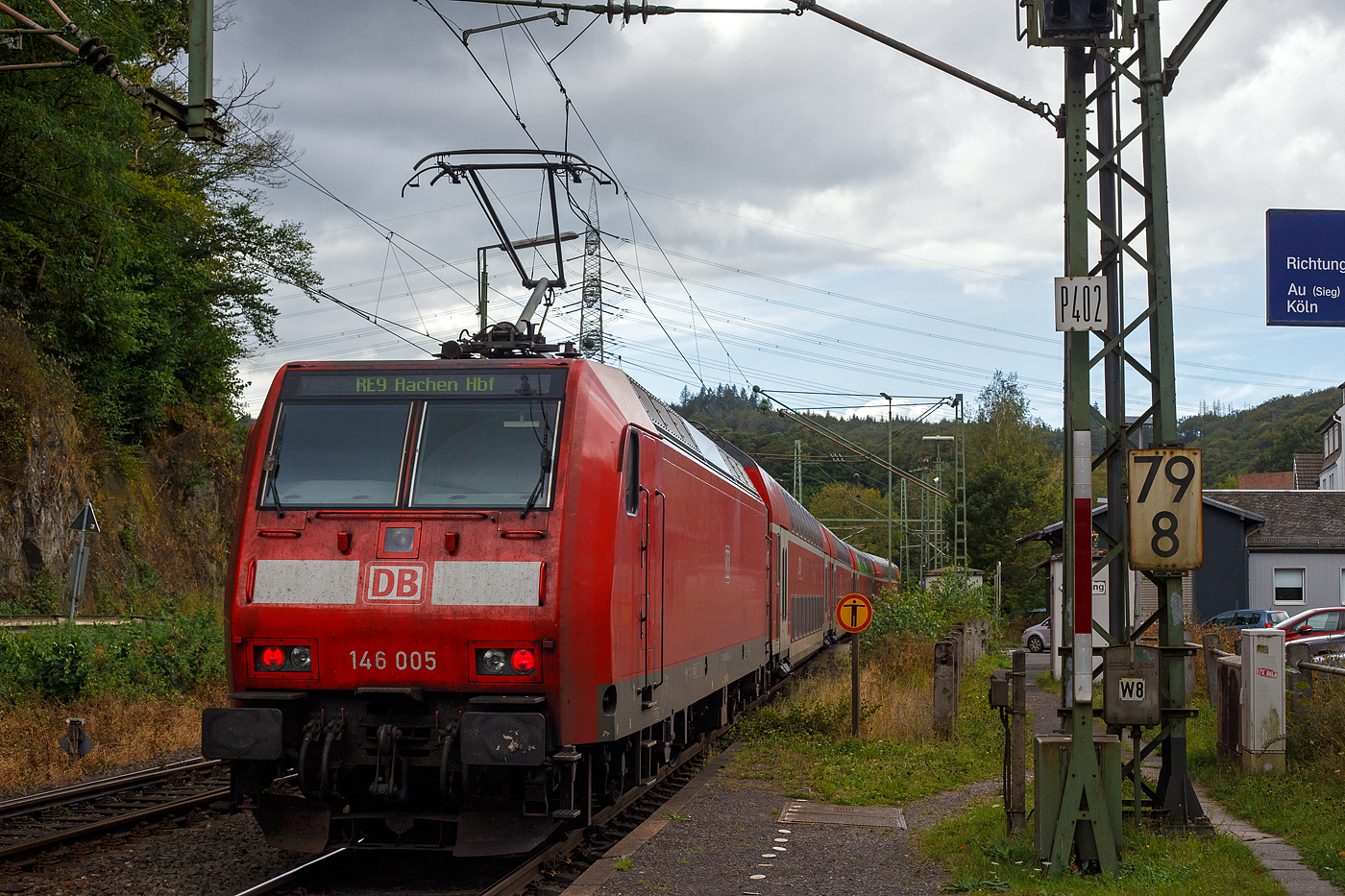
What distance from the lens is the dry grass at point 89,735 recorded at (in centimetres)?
1138

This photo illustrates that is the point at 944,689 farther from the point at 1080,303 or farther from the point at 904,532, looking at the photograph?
the point at 904,532

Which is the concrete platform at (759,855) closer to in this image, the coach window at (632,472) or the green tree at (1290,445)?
the coach window at (632,472)

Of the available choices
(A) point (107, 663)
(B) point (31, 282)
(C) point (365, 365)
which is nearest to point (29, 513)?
(B) point (31, 282)

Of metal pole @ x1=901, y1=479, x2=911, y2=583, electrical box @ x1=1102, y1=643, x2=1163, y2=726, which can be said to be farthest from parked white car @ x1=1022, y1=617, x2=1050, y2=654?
electrical box @ x1=1102, y1=643, x2=1163, y2=726

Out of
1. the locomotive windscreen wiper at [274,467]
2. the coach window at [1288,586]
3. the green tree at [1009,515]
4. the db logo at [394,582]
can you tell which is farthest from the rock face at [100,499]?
the green tree at [1009,515]

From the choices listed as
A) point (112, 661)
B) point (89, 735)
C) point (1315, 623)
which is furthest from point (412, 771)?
point (1315, 623)

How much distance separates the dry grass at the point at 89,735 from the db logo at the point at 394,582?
18.2 ft

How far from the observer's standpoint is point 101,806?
9.56 metres

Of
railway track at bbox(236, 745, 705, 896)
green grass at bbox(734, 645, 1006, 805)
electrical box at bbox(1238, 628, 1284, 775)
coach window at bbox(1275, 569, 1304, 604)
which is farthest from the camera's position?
coach window at bbox(1275, 569, 1304, 604)

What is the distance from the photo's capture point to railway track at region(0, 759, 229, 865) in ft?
26.6

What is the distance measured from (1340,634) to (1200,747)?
1179cm

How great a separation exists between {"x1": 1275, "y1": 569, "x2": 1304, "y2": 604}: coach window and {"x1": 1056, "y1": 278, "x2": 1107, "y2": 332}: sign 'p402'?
90.7ft

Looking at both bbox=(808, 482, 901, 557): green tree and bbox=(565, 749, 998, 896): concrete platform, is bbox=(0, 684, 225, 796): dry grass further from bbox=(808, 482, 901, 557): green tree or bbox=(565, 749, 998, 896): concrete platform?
bbox=(808, 482, 901, 557): green tree

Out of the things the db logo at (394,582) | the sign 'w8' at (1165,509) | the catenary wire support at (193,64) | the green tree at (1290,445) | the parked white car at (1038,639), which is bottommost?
the parked white car at (1038,639)
